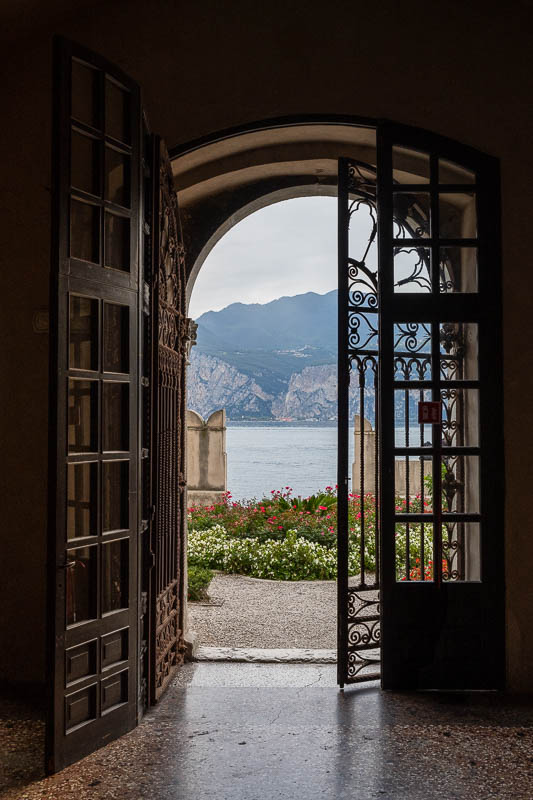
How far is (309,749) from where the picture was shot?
3.32 m

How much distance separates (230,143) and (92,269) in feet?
5.90

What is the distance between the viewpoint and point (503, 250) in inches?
167

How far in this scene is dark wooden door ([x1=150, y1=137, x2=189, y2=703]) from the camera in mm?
3932

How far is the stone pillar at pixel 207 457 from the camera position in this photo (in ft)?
34.6

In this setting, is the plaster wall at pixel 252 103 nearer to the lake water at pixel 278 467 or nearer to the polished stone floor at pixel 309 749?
the polished stone floor at pixel 309 749

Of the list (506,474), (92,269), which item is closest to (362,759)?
(506,474)

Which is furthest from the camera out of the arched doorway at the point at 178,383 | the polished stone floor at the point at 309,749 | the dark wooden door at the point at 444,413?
the dark wooden door at the point at 444,413

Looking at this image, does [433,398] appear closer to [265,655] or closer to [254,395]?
[265,655]

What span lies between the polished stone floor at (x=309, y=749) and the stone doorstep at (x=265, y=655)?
439 millimetres

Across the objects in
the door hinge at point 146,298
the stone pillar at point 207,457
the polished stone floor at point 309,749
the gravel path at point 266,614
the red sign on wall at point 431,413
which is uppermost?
the door hinge at point 146,298

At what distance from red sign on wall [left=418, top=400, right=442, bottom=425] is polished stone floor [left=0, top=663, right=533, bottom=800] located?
66.7 inches

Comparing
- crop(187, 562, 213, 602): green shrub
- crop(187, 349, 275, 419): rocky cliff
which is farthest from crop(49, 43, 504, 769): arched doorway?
crop(187, 349, 275, 419): rocky cliff

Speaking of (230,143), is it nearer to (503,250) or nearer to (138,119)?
(138,119)

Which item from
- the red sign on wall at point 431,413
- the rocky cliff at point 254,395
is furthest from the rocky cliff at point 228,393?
the red sign on wall at point 431,413
